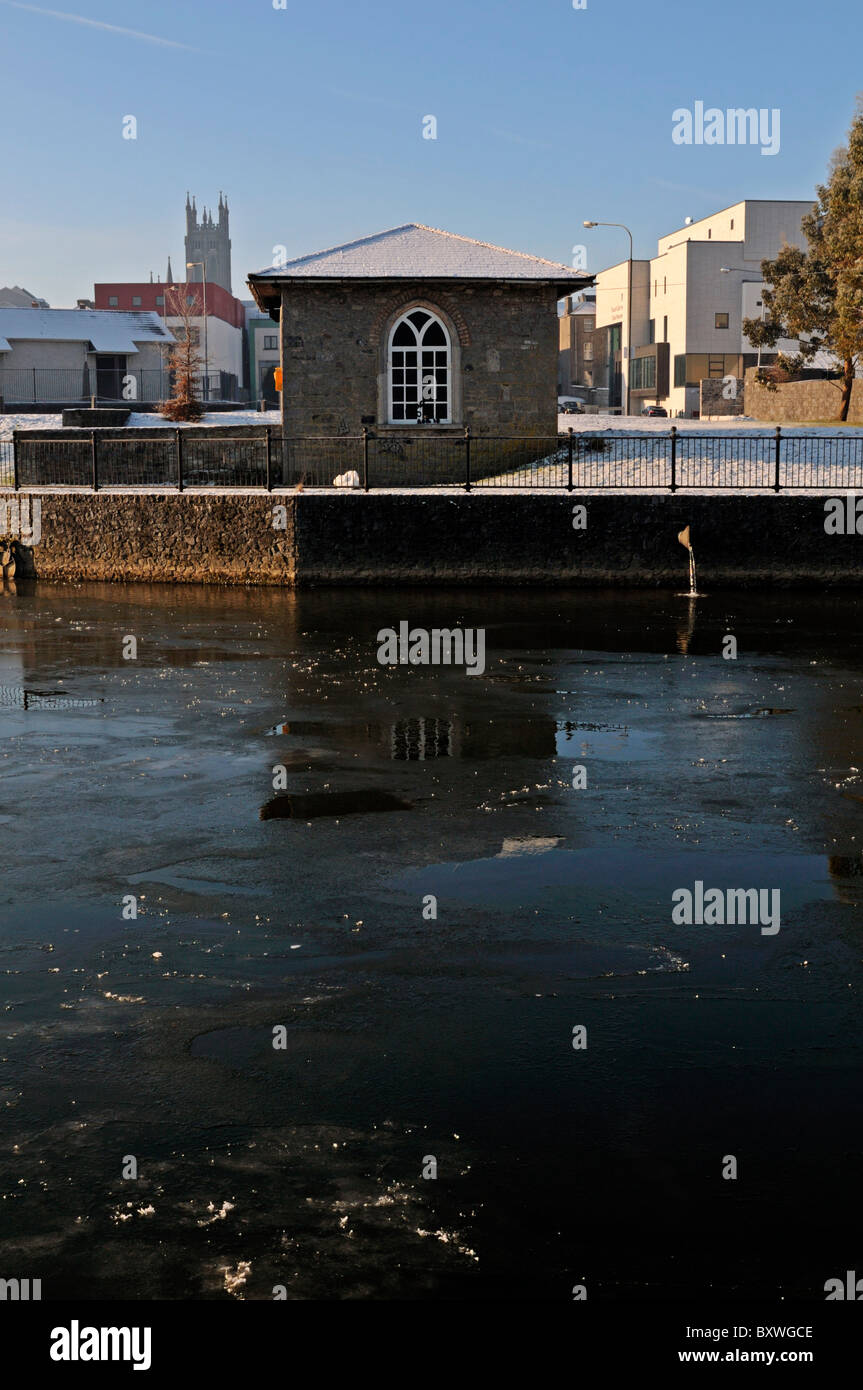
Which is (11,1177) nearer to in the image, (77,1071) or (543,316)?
(77,1071)

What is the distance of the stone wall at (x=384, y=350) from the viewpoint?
29.2 metres

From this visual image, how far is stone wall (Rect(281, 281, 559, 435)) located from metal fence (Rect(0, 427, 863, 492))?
703 millimetres

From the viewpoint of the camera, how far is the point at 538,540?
22.2 metres

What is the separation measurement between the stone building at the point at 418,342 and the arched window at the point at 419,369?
0.02 metres

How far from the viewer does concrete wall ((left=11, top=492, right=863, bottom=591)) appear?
21.9 metres

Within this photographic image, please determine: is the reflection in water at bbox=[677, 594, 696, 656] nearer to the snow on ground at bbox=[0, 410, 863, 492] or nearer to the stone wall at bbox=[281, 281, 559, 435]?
the snow on ground at bbox=[0, 410, 863, 492]

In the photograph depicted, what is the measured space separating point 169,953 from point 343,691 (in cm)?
710

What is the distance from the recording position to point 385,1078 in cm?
511

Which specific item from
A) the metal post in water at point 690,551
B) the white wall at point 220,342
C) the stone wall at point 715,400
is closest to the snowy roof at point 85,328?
the white wall at point 220,342

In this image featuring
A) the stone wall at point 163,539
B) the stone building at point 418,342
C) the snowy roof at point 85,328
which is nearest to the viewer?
the stone wall at point 163,539

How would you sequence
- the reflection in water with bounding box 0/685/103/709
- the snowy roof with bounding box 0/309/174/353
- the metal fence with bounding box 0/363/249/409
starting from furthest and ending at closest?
the snowy roof with bounding box 0/309/174/353, the metal fence with bounding box 0/363/249/409, the reflection in water with bounding box 0/685/103/709

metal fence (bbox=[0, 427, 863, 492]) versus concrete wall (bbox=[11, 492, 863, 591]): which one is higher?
metal fence (bbox=[0, 427, 863, 492])

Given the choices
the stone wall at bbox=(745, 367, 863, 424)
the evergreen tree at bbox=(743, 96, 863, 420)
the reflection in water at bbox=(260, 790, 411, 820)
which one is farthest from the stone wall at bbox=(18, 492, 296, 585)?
the stone wall at bbox=(745, 367, 863, 424)

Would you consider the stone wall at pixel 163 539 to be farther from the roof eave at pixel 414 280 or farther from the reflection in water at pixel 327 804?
the reflection in water at pixel 327 804
